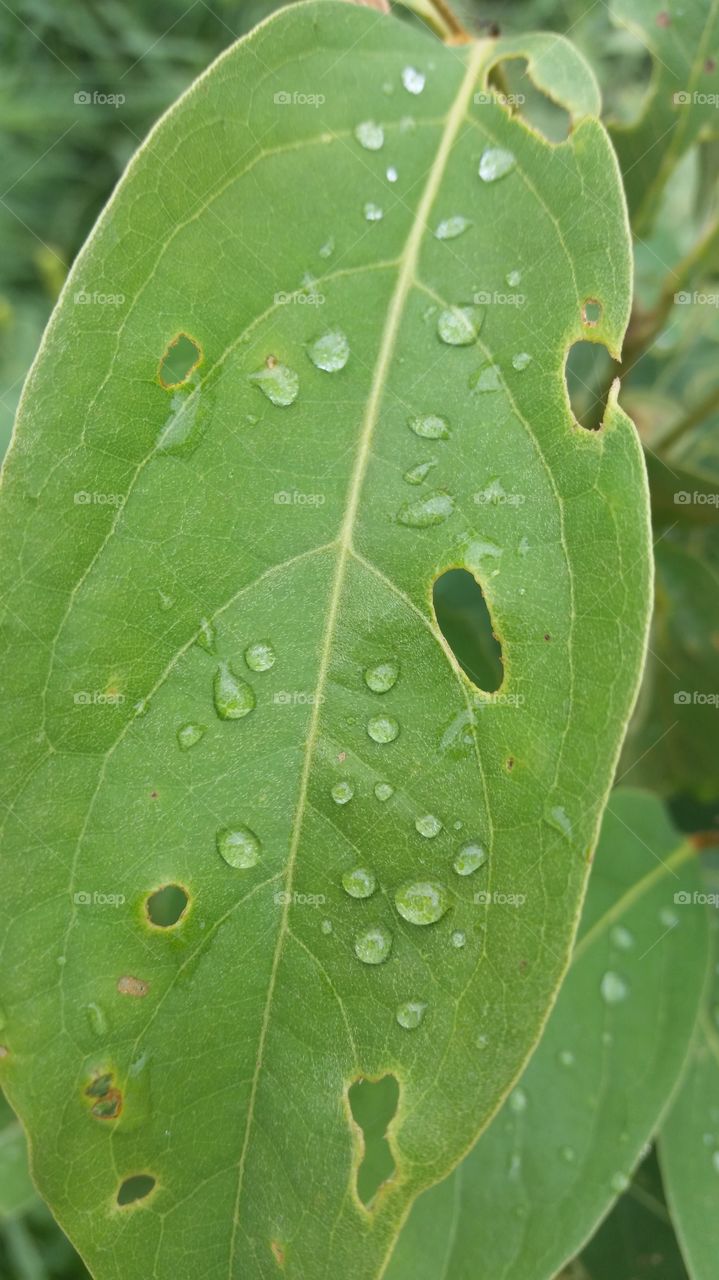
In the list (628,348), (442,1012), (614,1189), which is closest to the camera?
(442,1012)

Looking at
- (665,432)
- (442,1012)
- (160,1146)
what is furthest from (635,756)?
(160,1146)

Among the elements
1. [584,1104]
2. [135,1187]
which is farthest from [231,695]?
[584,1104]

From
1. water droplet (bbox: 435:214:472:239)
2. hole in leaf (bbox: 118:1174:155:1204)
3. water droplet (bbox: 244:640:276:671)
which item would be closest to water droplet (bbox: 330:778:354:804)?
water droplet (bbox: 244:640:276:671)

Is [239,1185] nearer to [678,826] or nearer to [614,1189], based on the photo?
[614,1189]

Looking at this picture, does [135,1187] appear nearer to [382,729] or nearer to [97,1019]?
[97,1019]

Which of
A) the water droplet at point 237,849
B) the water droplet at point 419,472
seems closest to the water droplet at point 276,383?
the water droplet at point 419,472

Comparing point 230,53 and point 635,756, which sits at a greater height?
point 230,53
